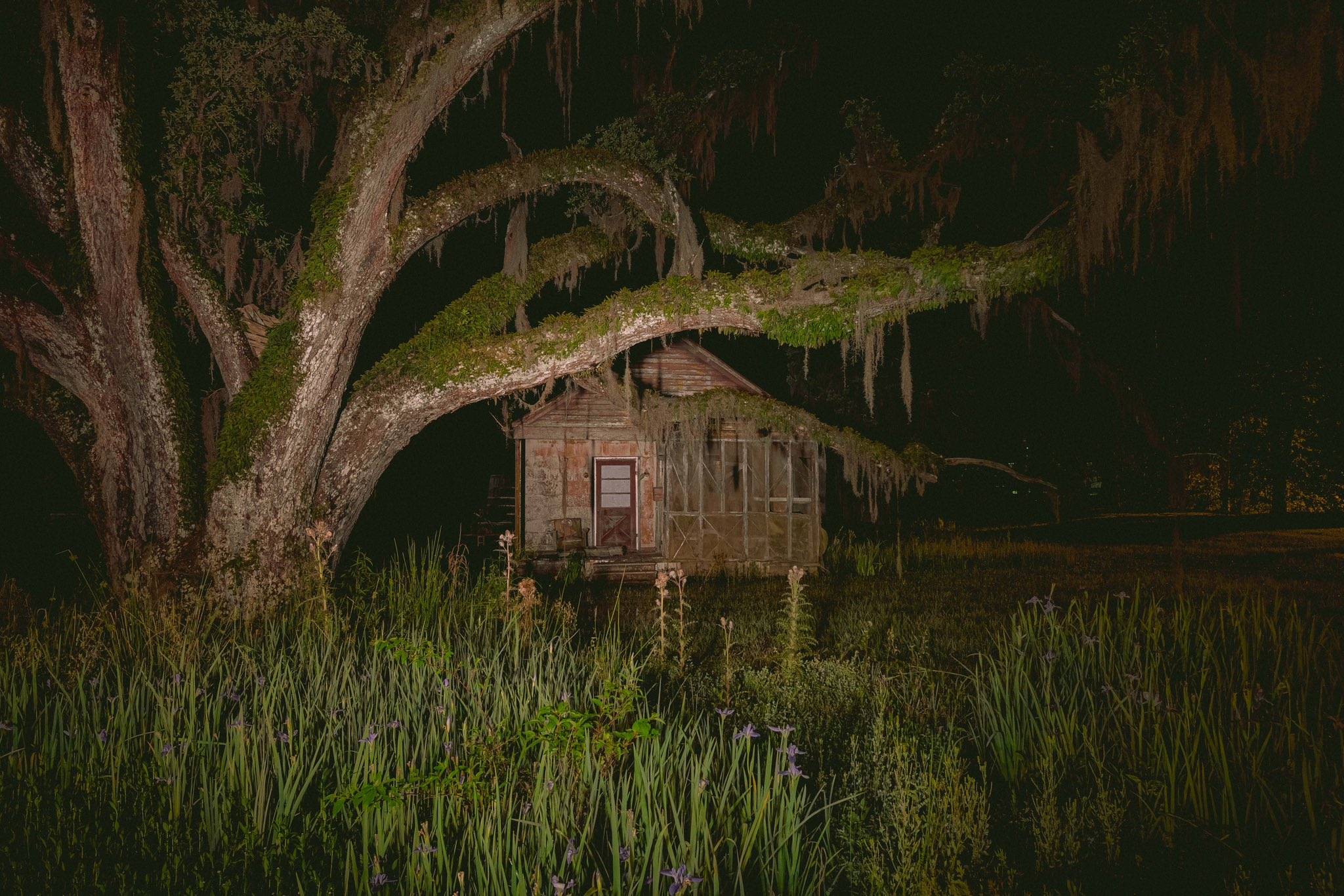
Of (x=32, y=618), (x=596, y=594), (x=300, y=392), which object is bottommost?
(x=596, y=594)

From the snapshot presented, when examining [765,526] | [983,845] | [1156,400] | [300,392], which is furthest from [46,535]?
[1156,400]

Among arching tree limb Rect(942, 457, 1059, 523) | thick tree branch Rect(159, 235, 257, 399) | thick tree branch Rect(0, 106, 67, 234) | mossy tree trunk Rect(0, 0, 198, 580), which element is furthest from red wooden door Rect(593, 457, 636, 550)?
thick tree branch Rect(0, 106, 67, 234)

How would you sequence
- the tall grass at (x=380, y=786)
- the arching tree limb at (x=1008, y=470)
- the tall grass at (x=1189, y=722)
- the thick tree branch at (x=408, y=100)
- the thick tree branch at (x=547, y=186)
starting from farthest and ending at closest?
1. the arching tree limb at (x=1008, y=470)
2. the thick tree branch at (x=547, y=186)
3. the thick tree branch at (x=408, y=100)
4. the tall grass at (x=1189, y=722)
5. the tall grass at (x=380, y=786)

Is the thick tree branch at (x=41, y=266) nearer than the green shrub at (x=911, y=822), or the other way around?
the green shrub at (x=911, y=822)

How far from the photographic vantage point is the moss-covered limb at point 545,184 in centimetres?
679

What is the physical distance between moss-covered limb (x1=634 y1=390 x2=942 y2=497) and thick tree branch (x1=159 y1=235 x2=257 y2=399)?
5236 mm

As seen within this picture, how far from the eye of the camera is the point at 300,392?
627cm

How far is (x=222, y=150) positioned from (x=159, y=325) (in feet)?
8.07

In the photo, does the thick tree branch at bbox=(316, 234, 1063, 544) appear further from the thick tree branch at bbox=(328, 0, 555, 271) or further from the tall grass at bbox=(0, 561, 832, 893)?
the tall grass at bbox=(0, 561, 832, 893)

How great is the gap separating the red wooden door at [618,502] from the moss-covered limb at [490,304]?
24.8ft

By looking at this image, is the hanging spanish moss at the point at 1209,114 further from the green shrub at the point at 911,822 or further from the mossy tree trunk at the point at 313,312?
the green shrub at the point at 911,822

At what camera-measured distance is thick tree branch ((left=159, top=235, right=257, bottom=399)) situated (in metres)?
6.49

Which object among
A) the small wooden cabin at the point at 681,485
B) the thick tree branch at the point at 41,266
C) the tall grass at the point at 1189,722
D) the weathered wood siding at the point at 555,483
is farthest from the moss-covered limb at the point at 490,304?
the weathered wood siding at the point at 555,483

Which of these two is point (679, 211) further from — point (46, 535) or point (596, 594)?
point (46, 535)
